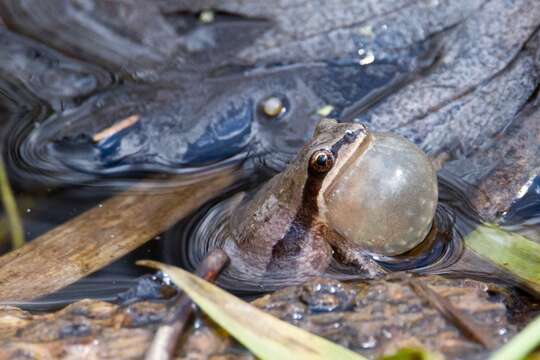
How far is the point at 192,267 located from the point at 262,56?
128 centimetres

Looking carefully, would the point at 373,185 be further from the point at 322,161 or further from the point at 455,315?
the point at 455,315

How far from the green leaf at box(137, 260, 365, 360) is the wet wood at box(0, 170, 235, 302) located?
976 mm

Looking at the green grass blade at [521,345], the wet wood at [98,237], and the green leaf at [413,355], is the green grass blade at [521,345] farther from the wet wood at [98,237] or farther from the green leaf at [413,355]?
the wet wood at [98,237]

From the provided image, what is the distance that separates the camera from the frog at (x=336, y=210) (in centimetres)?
279

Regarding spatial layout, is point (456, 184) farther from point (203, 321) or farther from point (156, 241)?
point (203, 321)

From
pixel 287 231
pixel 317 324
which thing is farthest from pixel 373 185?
pixel 317 324

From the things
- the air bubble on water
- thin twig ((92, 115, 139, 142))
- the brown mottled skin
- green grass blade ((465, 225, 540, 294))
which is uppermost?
the air bubble on water

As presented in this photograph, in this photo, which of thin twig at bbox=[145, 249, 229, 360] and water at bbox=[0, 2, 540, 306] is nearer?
thin twig at bbox=[145, 249, 229, 360]

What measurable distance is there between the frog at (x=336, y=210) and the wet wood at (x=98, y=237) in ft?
0.93

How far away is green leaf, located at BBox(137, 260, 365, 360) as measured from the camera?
1.94 m

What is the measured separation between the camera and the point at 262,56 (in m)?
3.84

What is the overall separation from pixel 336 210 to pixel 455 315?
88cm

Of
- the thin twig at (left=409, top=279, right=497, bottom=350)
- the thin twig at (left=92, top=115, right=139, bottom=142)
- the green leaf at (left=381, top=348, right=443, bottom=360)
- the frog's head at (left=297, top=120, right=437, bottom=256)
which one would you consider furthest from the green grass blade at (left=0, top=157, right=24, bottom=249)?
the green leaf at (left=381, top=348, right=443, bottom=360)

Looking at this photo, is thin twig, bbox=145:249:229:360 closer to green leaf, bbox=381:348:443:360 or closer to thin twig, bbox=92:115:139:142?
green leaf, bbox=381:348:443:360
